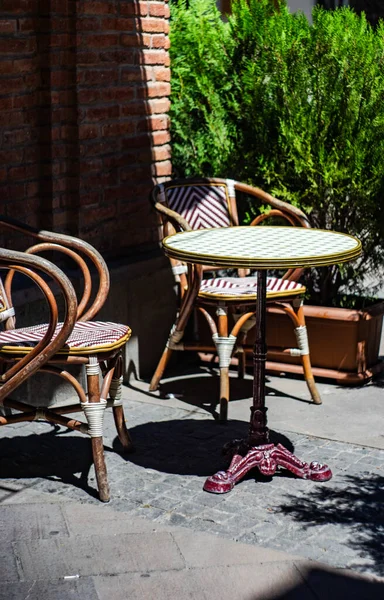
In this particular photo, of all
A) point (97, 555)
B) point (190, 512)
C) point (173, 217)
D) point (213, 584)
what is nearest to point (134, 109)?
point (173, 217)

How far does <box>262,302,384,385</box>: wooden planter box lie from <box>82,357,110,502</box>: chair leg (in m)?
1.85

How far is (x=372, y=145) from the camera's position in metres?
5.96

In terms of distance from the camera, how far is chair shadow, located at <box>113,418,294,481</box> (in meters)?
4.71

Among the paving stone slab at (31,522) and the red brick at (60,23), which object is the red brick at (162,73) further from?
the paving stone slab at (31,522)

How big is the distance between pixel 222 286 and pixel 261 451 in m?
1.30

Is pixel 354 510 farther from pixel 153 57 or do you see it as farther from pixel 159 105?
pixel 153 57

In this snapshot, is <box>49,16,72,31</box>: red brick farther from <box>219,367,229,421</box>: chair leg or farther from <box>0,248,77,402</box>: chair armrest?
<box>219,367,229,421</box>: chair leg

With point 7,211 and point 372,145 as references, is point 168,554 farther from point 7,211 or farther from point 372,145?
point 372,145

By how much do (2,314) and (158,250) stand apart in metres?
1.78

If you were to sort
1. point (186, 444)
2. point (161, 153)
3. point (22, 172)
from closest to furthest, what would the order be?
1. point (186, 444)
2. point (22, 172)
3. point (161, 153)

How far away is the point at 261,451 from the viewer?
4.57 metres

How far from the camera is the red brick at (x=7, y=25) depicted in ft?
16.8

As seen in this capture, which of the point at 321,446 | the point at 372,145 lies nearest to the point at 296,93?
the point at 372,145

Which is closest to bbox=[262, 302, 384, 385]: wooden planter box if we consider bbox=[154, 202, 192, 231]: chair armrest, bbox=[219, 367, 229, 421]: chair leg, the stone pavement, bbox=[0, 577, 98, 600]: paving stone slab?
the stone pavement
